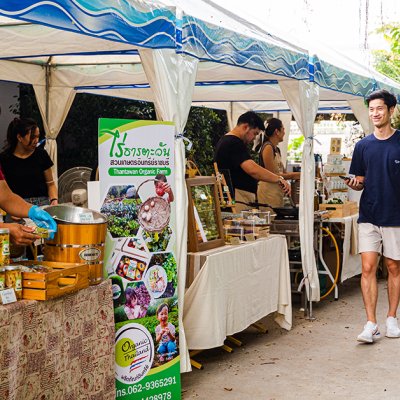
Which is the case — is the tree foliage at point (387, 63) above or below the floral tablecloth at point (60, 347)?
above

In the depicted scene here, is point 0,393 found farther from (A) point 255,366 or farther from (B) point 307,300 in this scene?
(B) point 307,300

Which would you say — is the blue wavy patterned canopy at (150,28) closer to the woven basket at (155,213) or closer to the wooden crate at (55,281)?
the woven basket at (155,213)

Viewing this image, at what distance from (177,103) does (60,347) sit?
183 centimetres

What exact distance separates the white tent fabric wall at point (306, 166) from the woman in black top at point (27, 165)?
91.1 inches

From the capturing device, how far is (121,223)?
14.0ft

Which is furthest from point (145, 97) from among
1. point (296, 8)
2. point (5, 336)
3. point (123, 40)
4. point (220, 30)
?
point (5, 336)

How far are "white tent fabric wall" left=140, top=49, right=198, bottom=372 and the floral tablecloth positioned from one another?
77cm

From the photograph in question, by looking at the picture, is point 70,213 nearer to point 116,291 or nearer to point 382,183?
point 116,291

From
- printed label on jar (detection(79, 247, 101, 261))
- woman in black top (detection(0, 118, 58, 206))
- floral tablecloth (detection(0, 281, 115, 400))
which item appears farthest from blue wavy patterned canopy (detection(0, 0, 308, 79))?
woman in black top (detection(0, 118, 58, 206))

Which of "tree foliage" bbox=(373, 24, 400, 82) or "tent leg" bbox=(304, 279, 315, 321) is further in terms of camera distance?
"tree foliage" bbox=(373, 24, 400, 82)

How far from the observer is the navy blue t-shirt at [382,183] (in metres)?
6.02

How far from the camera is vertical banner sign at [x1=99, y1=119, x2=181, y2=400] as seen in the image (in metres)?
4.22

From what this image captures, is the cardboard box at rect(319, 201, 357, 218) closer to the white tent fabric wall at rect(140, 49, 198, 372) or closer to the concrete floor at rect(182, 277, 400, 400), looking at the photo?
the concrete floor at rect(182, 277, 400, 400)

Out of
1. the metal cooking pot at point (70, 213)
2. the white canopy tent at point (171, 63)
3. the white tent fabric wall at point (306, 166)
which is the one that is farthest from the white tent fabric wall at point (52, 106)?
the metal cooking pot at point (70, 213)
